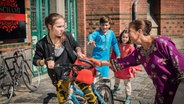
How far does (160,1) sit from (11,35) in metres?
10.0

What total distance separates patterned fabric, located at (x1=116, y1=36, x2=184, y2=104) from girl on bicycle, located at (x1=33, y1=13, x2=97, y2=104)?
1183 millimetres

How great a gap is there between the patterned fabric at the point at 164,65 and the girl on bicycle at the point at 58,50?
1183 millimetres

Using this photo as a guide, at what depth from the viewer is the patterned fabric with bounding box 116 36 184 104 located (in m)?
3.13

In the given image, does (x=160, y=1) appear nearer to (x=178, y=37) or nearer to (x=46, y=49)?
(x=178, y=37)

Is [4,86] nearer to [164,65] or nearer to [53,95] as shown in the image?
[53,95]

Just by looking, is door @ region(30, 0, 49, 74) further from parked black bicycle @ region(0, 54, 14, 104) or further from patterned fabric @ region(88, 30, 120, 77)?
patterned fabric @ region(88, 30, 120, 77)

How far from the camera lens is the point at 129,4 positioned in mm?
13219

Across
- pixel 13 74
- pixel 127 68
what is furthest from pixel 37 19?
pixel 127 68

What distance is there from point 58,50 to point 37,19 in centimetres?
509

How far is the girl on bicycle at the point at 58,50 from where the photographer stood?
4.02m

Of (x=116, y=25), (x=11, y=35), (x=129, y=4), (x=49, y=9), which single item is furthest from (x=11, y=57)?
(x=129, y=4)

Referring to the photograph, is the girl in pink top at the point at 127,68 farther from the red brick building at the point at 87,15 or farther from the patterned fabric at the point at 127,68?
the red brick building at the point at 87,15

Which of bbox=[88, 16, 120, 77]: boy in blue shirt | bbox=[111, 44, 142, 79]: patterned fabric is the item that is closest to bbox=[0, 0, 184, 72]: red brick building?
bbox=[88, 16, 120, 77]: boy in blue shirt

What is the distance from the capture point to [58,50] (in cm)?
415
